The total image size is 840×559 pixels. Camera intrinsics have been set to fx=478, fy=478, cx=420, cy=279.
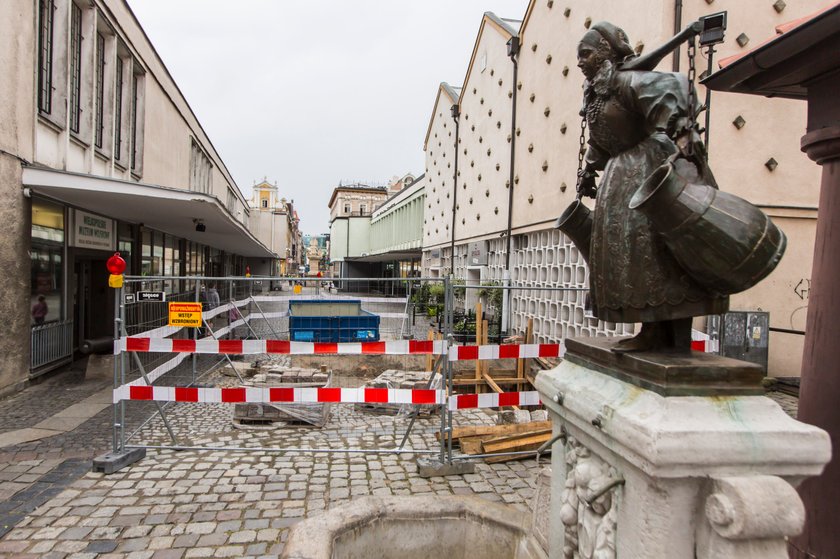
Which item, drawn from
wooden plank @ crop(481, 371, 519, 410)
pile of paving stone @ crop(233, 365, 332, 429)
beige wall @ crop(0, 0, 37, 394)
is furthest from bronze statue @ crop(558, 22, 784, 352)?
beige wall @ crop(0, 0, 37, 394)

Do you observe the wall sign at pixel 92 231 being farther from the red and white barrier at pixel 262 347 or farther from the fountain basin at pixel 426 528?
the fountain basin at pixel 426 528

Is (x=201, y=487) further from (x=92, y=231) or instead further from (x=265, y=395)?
(x=92, y=231)

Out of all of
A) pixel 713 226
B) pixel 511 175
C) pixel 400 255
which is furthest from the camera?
pixel 400 255

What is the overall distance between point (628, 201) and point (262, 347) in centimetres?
442

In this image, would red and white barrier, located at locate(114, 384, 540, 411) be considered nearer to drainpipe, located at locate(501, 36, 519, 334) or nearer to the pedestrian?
the pedestrian

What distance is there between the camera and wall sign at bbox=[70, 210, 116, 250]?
10672mm

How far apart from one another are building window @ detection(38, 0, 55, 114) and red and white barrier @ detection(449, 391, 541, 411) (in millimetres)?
9606

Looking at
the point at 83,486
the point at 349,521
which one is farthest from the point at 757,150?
the point at 83,486

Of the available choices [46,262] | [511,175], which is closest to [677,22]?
[511,175]

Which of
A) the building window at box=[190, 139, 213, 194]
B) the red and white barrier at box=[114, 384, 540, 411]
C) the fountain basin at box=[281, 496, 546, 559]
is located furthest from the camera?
the building window at box=[190, 139, 213, 194]

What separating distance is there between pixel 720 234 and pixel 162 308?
9.03 metres

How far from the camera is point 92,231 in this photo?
11438 millimetres

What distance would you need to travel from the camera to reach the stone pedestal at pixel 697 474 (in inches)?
62.3

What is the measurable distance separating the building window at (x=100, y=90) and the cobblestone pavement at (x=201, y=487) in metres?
8.04
